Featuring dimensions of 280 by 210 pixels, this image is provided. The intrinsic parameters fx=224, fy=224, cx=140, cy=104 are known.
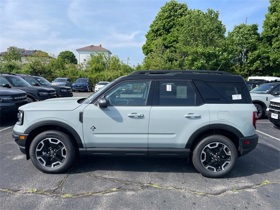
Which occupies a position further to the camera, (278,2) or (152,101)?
(278,2)

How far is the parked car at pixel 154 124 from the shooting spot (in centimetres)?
376

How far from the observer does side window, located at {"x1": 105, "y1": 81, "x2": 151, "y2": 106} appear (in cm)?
386

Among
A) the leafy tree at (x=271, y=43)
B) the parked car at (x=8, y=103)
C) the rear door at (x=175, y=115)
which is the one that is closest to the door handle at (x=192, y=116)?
the rear door at (x=175, y=115)

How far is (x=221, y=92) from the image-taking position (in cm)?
385

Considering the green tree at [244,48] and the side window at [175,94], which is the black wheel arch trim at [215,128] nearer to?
the side window at [175,94]

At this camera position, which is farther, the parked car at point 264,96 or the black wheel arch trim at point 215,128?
the parked car at point 264,96

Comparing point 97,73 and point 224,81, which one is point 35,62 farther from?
point 224,81

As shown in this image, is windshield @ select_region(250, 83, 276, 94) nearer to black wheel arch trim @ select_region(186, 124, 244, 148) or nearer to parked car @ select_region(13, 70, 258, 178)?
parked car @ select_region(13, 70, 258, 178)


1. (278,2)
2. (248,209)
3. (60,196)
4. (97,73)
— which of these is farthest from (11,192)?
(97,73)

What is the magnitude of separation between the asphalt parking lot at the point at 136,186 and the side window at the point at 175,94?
1.27 metres

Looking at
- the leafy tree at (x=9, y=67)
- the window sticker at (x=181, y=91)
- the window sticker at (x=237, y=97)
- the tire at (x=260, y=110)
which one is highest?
the leafy tree at (x=9, y=67)

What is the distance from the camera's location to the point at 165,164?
14.3 feet

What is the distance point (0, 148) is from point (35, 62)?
2926 cm

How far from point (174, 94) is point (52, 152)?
7.69 ft
